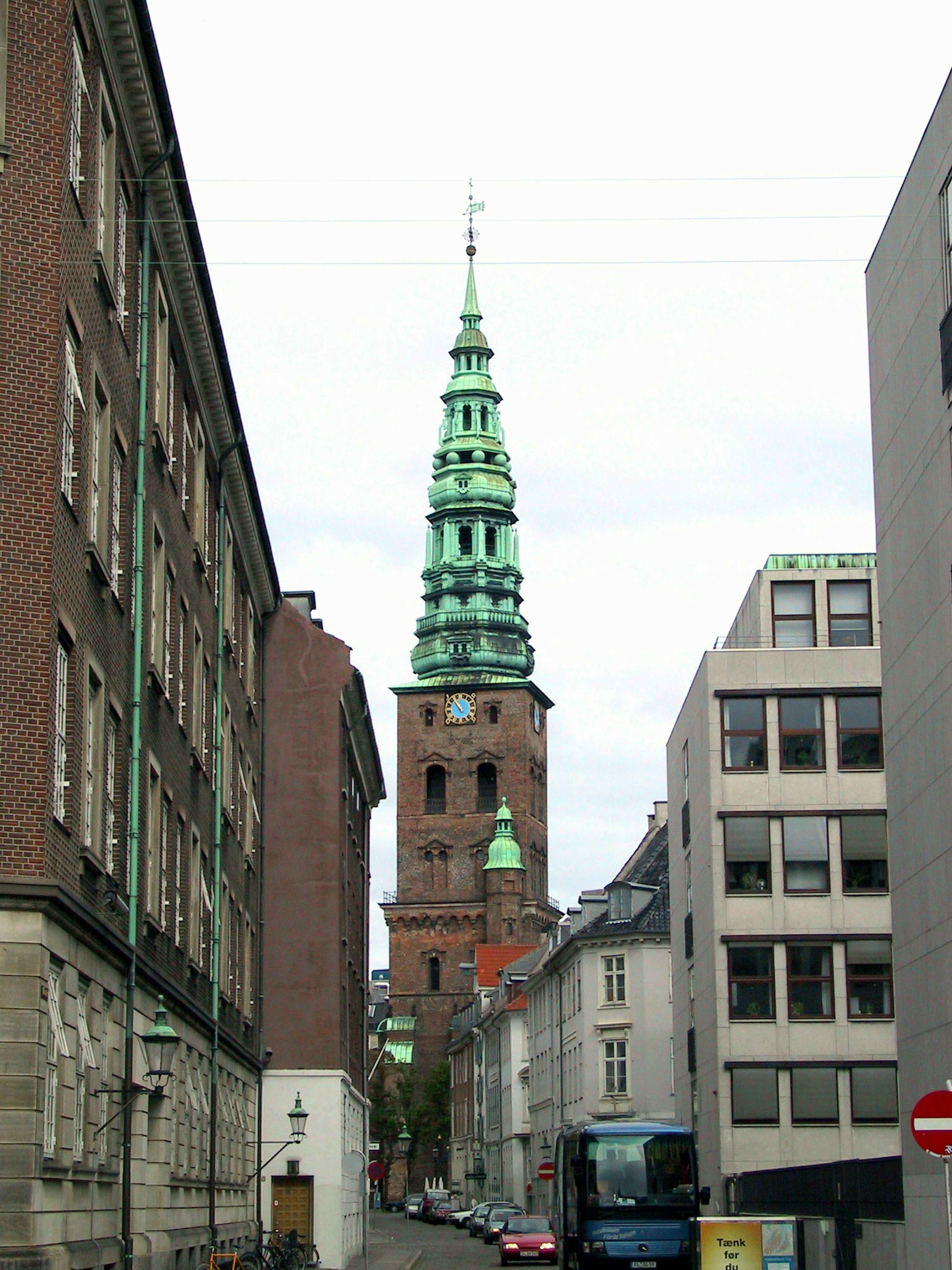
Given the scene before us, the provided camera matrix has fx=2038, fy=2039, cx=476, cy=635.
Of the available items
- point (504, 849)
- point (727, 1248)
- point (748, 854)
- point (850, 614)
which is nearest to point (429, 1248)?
point (748, 854)

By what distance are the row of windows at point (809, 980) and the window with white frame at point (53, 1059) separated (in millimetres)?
32040

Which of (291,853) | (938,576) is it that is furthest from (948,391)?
(291,853)

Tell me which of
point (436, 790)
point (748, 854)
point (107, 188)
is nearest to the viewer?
point (107, 188)

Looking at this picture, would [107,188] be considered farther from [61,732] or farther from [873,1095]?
[873,1095]

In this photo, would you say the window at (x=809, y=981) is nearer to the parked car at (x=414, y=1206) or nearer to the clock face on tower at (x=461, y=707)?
the parked car at (x=414, y=1206)

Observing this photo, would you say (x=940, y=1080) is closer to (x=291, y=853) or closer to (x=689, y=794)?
(x=291, y=853)

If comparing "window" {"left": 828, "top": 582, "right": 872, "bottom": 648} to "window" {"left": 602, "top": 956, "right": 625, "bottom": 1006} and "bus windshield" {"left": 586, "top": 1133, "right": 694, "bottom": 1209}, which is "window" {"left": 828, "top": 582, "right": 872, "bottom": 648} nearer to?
"window" {"left": 602, "top": 956, "right": 625, "bottom": 1006}

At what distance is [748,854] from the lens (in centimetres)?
4931

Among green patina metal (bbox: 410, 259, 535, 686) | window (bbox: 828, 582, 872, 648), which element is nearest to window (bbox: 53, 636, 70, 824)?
window (bbox: 828, 582, 872, 648)

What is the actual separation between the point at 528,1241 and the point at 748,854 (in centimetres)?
1092

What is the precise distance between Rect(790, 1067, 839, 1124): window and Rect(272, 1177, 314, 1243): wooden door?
11592mm

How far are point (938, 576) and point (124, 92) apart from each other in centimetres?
1164

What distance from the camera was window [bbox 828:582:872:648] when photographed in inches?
2072

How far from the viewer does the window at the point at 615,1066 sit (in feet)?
223
